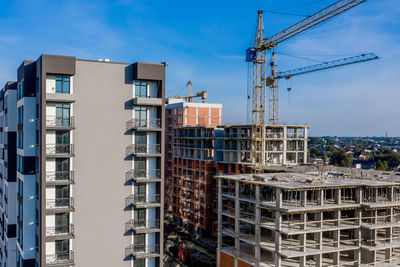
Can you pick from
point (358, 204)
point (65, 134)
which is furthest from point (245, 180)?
point (65, 134)

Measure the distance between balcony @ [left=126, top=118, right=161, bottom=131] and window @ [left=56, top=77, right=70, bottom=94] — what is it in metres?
4.87

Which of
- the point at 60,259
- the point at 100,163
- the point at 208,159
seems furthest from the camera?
the point at 208,159

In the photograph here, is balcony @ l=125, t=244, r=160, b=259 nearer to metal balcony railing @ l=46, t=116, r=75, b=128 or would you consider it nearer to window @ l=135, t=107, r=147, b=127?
window @ l=135, t=107, r=147, b=127

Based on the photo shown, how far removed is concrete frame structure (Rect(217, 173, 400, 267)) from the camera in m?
36.8

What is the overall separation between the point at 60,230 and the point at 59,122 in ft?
24.6

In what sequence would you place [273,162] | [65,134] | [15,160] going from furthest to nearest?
[273,162], [15,160], [65,134]

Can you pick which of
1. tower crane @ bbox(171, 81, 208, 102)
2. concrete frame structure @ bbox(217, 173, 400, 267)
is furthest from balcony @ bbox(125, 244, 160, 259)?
tower crane @ bbox(171, 81, 208, 102)

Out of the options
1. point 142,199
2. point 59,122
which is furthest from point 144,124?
point 59,122

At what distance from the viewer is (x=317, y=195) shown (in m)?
39.6

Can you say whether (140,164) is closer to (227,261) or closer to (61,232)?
(61,232)

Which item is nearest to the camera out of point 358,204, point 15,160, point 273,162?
point 15,160

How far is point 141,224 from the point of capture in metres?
27.7

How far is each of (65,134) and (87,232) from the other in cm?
708

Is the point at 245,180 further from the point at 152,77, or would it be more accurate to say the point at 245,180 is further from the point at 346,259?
the point at 152,77
